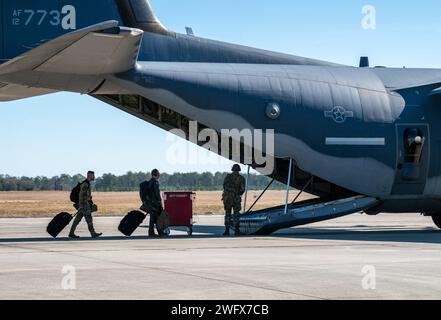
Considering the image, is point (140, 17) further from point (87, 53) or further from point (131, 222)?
point (131, 222)

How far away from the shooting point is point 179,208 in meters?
25.2

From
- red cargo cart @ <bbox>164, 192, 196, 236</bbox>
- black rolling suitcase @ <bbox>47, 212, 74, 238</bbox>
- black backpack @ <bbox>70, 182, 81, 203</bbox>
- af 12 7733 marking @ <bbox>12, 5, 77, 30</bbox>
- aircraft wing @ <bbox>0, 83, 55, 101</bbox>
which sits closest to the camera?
af 12 7733 marking @ <bbox>12, 5, 77, 30</bbox>

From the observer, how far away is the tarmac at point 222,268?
11.2m

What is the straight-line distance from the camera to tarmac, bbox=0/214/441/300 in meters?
11.2

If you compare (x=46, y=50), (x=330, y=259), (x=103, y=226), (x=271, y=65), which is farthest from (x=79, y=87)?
(x=330, y=259)

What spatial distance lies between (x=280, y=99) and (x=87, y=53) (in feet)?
22.2

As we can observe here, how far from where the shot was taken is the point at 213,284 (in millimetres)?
12031

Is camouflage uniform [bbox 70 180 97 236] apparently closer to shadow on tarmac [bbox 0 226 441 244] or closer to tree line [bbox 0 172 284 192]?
shadow on tarmac [bbox 0 226 441 244]

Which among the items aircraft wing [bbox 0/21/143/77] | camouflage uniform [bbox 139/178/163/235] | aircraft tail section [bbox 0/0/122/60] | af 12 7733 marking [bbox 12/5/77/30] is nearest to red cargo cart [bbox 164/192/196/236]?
camouflage uniform [bbox 139/178/163/235]

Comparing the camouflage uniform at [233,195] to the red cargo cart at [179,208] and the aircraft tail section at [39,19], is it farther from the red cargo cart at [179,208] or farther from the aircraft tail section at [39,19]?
the aircraft tail section at [39,19]

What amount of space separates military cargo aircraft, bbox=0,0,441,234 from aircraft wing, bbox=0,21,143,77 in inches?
4.5
